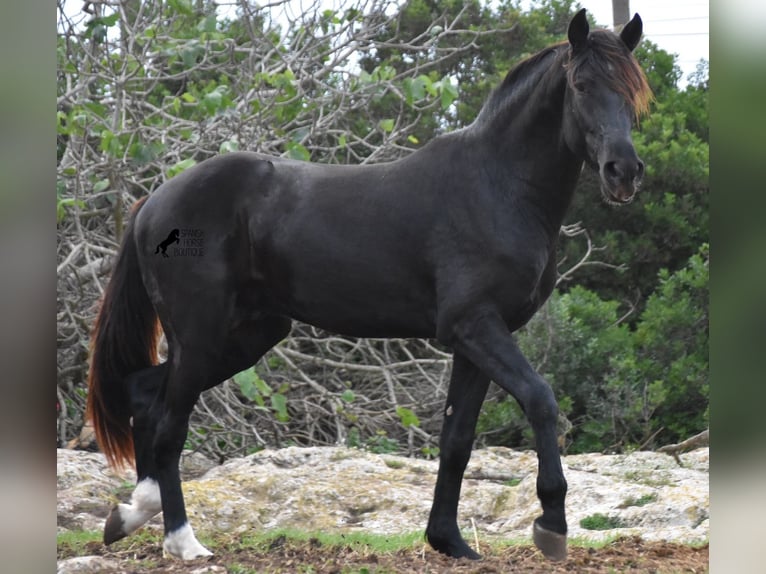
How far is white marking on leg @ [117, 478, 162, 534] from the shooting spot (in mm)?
4605

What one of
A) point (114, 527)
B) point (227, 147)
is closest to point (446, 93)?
point (227, 147)

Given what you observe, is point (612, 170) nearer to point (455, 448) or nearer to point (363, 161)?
point (455, 448)

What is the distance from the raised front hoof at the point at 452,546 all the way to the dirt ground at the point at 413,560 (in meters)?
0.04

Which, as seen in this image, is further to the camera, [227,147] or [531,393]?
[227,147]

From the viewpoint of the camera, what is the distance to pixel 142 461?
468 centimetres

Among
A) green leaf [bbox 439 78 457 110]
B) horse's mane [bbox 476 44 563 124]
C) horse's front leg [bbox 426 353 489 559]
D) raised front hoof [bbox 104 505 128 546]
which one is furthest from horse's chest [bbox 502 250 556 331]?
green leaf [bbox 439 78 457 110]

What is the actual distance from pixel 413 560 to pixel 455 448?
0.53 meters

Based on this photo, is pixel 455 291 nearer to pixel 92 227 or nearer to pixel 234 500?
pixel 234 500

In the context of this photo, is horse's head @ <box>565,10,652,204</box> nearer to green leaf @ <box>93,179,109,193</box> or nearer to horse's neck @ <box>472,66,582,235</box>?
horse's neck @ <box>472,66,582,235</box>

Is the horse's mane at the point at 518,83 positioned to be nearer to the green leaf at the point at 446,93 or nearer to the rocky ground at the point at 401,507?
the green leaf at the point at 446,93

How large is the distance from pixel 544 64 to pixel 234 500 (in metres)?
2.91

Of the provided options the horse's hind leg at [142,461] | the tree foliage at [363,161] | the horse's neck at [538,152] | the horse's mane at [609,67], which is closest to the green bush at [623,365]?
the tree foliage at [363,161]

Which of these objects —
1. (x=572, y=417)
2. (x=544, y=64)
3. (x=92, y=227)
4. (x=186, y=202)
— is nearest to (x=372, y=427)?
(x=572, y=417)

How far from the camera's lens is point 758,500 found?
3.39 m
